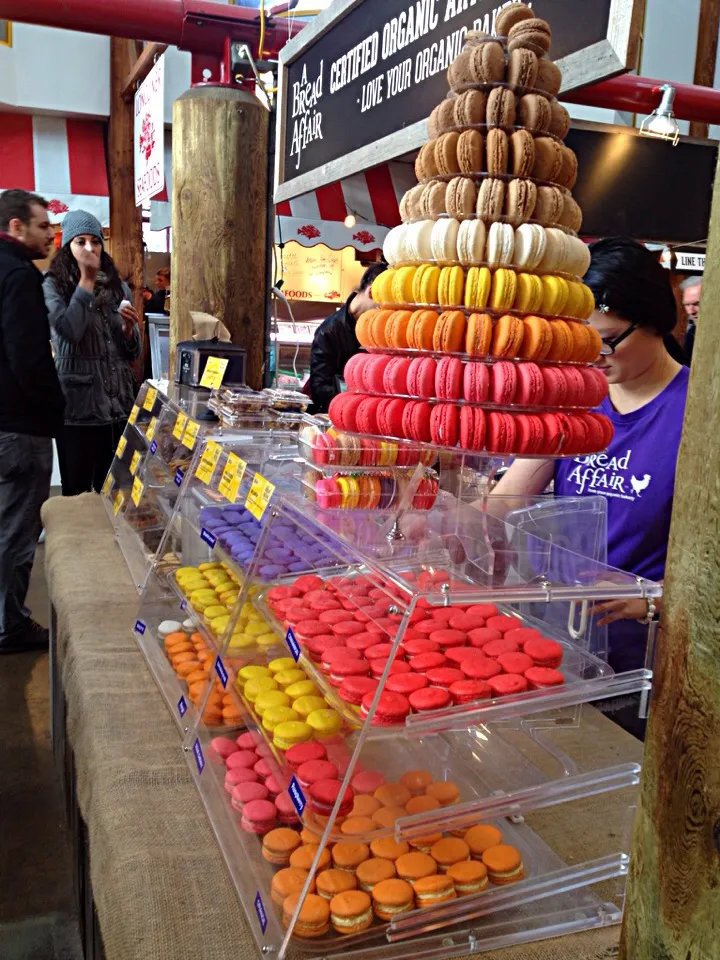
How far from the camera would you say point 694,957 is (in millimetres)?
685

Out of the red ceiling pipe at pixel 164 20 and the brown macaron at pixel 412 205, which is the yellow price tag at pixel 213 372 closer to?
the red ceiling pipe at pixel 164 20

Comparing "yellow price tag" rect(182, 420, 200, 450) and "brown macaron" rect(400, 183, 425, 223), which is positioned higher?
"brown macaron" rect(400, 183, 425, 223)

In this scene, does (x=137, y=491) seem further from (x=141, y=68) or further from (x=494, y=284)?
(x=141, y=68)

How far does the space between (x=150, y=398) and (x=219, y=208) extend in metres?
0.90

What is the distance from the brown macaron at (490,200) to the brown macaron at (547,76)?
0.20m

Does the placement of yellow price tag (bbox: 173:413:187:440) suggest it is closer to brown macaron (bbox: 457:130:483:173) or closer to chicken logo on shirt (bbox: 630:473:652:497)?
chicken logo on shirt (bbox: 630:473:652:497)

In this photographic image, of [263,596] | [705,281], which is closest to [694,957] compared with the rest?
[705,281]

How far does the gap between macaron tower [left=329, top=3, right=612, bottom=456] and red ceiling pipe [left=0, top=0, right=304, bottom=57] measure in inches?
96.8

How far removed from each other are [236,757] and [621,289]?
57.2 inches

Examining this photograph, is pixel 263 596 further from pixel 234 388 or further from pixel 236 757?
pixel 234 388

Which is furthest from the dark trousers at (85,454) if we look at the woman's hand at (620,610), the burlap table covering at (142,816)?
the woman's hand at (620,610)

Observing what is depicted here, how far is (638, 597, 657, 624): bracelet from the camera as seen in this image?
1.27 meters

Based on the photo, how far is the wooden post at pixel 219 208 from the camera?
11.2 feet

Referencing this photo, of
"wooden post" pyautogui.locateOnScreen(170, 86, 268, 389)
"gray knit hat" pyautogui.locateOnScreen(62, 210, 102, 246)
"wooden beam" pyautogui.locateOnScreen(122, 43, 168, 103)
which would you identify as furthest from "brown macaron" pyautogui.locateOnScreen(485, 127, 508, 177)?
"wooden beam" pyautogui.locateOnScreen(122, 43, 168, 103)
